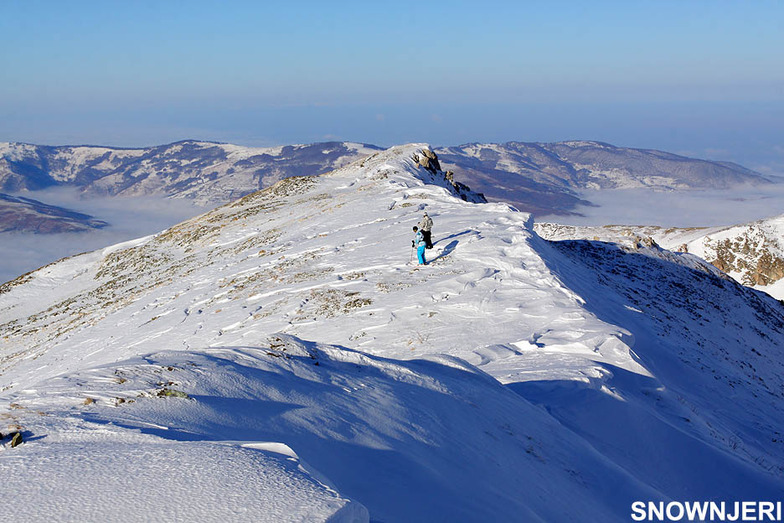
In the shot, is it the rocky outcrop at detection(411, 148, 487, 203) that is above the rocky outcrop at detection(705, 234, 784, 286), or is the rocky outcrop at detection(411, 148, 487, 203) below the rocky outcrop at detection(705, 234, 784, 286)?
above

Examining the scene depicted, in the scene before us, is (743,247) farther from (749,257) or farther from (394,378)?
(394,378)

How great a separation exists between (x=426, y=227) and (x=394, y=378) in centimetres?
1242

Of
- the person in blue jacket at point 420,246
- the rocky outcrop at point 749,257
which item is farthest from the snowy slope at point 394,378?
the rocky outcrop at point 749,257

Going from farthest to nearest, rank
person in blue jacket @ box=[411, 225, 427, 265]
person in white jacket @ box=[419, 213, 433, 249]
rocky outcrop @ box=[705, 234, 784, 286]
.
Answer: rocky outcrop @ box=[705, 234, 784, 286]
person in blue jacket @ box=[411, 225, 427, 265]
person in white jacket @ box=[419, 213, 433, 249]

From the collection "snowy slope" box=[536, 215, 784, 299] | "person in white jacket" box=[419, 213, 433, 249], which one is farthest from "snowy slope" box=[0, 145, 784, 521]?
"snowy slope" box=[536, 215, 784, 299]

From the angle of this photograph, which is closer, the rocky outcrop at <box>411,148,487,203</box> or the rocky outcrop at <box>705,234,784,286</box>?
the rocky outcrop at <box>411,148,487,203</box>

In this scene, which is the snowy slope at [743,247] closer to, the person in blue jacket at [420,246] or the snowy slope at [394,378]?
the snowy slope at [394,378]

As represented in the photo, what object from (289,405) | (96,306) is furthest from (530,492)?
(96,306)

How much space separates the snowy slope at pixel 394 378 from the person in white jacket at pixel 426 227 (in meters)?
1.07

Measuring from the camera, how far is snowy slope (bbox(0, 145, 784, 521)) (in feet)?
16.9

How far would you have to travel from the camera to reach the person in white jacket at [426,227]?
70.2ft

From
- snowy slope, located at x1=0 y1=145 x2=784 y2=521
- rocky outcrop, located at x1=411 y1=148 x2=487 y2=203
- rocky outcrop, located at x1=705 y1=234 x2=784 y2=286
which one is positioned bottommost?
rocky outcrop, located at x1=705 y1=234 x2=784 y2=286

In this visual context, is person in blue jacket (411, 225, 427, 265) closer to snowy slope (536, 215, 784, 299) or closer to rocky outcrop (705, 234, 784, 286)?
snowy slope (536, 215, 784, 299)

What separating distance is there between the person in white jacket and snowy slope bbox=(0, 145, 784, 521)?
107 centimetres
